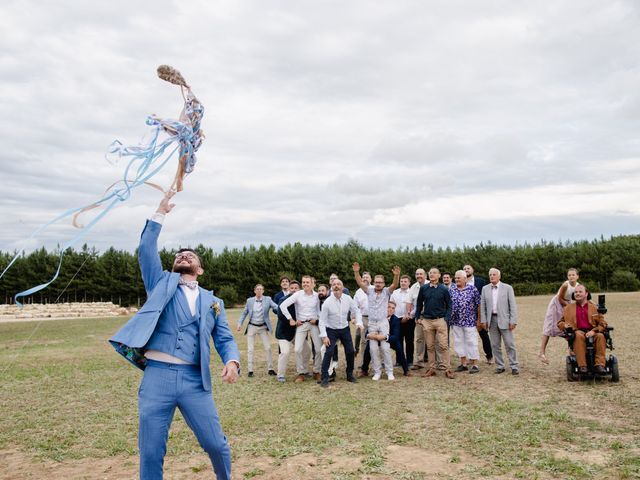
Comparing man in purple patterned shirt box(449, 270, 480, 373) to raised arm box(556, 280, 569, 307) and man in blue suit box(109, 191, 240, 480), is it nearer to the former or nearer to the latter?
raised arm box(556, 280, 569, 307)

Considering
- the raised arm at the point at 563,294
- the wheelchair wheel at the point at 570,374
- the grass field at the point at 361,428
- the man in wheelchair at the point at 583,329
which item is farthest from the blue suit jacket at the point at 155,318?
the raised arm at the point at 563,294

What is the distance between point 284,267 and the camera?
4734 cm

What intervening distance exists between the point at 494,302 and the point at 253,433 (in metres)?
6.34

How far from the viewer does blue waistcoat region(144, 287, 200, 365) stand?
Answer: 14.0 feet

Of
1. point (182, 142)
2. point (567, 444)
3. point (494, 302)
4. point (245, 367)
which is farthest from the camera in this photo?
point (245, 367)

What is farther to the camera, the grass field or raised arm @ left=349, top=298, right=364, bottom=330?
raised arm @ left=349, top=298, right=364, bottom=330

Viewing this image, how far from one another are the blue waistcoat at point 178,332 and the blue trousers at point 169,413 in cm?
11

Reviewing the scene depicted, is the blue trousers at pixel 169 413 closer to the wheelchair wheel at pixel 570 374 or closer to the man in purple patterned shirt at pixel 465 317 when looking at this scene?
the wheelchair wheel at pixel 570 374

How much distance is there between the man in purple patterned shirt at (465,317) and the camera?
11.6 meters

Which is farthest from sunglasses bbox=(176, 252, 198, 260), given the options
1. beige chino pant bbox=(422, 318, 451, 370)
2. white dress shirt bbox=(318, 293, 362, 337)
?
beige chino pant bbox=(422, 318, 451, 370)

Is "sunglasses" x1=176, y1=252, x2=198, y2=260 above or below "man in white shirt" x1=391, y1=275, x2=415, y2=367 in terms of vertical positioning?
above

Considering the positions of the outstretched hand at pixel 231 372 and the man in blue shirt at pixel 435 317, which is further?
the man in blue shirt at pixel 435 317

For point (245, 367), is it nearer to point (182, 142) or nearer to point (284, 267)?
point (182, 142)

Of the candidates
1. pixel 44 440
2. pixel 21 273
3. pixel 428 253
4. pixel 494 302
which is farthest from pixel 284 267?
pixel 44 440
